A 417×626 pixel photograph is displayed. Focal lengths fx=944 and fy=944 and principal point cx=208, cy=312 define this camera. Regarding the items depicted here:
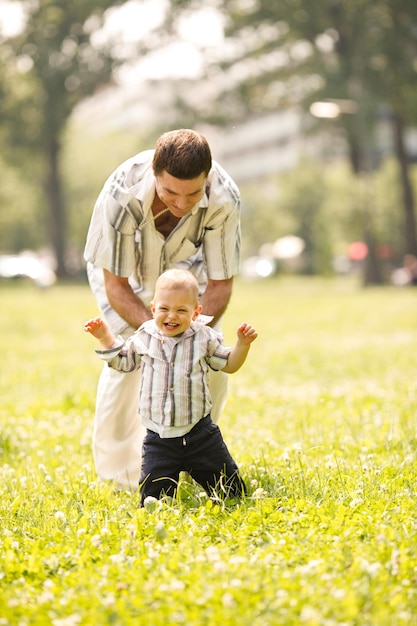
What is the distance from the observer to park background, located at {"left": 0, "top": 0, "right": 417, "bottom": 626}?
3.62 meters

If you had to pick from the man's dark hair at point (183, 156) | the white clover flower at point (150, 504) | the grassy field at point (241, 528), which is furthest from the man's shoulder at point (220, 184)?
the white clover flower at point (150, 504)

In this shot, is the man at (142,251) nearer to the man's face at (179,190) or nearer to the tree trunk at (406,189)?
the man's face at (179,190)

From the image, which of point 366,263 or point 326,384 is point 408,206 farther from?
point 326,384

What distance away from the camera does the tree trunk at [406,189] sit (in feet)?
143

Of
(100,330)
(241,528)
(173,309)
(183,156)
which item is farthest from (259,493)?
(183,156)

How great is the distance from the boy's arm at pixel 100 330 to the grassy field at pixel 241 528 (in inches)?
33.7

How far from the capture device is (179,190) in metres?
4.94

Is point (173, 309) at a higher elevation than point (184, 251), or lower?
lower

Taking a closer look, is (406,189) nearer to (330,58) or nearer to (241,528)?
(330,58)

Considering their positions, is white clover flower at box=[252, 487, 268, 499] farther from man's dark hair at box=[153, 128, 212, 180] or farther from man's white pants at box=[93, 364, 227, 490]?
man's dark hair at box=[153, 128, 212, 180]

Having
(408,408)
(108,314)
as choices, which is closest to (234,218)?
(108,314)

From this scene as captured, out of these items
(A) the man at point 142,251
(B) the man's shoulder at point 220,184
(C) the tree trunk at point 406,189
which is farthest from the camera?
(C) the tree trunk at point 406,189

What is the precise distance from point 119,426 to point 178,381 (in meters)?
1.19

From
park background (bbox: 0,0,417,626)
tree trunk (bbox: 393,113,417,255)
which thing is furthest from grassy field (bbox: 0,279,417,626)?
tree trunk (bbox: 393,113,417,255)
